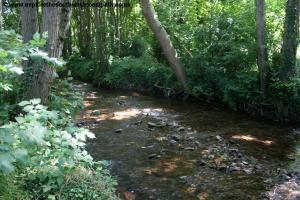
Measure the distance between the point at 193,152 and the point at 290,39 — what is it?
478cm

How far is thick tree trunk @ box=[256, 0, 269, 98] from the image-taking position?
11.4 m

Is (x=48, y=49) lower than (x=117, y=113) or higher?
higher

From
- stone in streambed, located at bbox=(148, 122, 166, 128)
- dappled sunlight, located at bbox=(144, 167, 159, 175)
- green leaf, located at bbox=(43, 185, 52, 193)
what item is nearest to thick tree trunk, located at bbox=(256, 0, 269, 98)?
stone in streambed, located at bbox=(148, 122, 166, 128)

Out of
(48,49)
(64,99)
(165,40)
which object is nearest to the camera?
(48,49)

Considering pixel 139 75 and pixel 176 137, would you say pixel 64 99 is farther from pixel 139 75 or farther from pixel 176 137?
pixel 139 75

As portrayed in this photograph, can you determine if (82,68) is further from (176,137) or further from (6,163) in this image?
(6,163)

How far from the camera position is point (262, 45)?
37.5 feet

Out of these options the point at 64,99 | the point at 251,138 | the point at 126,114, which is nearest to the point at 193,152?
the point at 251,138

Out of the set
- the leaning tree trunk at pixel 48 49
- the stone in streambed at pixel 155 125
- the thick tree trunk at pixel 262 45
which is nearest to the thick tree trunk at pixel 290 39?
the thick tree trunk at pixel 262 45

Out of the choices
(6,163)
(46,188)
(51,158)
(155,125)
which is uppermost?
(6,163)

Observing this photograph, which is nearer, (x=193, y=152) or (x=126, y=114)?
(x=193, y=152)

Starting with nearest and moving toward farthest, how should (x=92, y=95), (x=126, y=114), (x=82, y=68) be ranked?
(x=126, y=114) < (x=92, y=95) < (x=82, y=68)

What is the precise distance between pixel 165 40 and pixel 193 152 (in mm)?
6854

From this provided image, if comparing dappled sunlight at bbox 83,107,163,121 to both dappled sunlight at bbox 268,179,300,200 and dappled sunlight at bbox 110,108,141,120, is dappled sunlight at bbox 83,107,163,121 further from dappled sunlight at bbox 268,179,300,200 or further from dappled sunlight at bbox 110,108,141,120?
dappled sunlight at bbox 268,179,300,200
